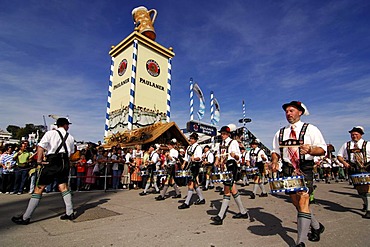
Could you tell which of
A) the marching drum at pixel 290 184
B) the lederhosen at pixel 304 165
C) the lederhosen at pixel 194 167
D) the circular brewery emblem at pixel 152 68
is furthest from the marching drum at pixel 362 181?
the circular brewery emblem at pixel 152 68

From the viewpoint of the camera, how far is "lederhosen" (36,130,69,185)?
4.50 meters

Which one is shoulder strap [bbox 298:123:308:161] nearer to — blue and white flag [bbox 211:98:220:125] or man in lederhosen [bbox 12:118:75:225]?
man in lederhosen [bbox 12:118:75:225]

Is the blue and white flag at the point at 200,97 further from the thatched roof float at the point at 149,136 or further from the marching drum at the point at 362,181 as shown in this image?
the marching drum at the point at 362,181

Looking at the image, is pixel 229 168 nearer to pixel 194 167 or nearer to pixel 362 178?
pixel 194 167

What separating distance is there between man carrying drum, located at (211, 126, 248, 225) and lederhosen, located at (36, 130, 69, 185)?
3.17 m

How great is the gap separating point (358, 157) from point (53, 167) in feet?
22.2

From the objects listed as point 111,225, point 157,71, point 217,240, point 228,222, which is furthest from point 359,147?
point 157,71

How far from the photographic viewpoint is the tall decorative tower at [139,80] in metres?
18.3

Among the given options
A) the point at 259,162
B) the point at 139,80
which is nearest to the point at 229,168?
the point at 259,162

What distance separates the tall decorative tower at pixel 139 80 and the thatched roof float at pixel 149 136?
1096 millimetres

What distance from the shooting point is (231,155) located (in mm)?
5027

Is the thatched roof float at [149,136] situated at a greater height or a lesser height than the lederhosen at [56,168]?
greater

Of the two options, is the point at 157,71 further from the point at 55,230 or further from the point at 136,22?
the point at 55,230

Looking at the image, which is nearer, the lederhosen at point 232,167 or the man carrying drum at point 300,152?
the man carrying drum at point 300,152
